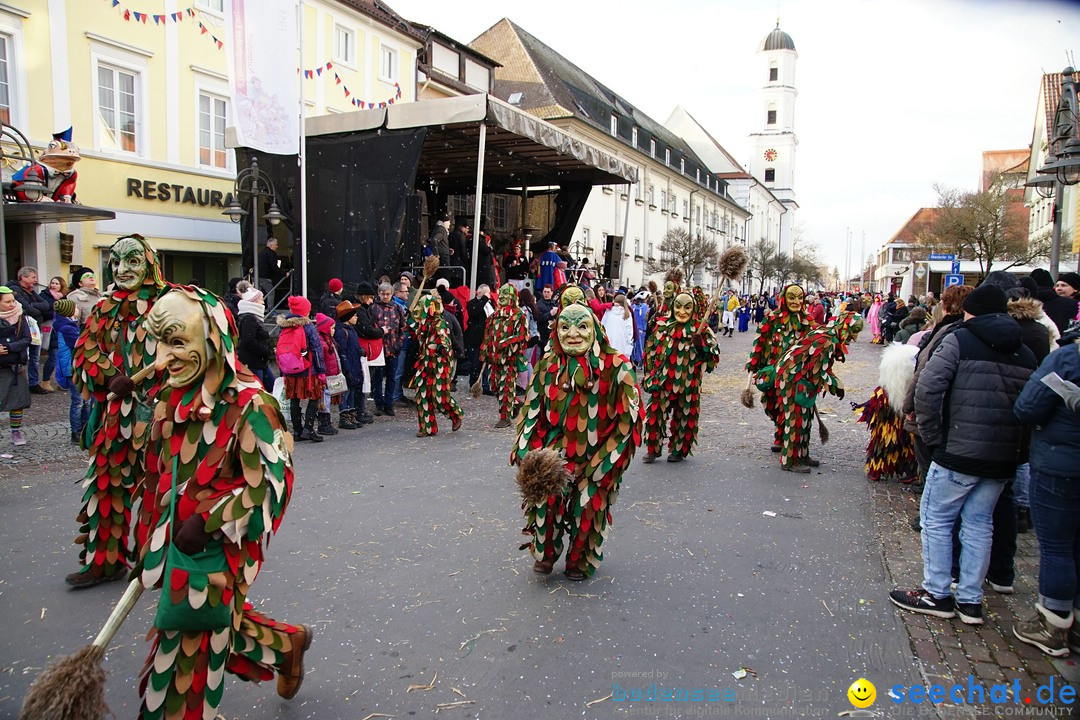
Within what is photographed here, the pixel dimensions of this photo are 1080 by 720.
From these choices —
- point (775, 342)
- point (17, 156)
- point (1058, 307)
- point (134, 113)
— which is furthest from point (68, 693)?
point (134, 113)

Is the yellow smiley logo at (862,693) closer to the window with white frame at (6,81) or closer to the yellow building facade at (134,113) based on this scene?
the yellow building facade at (134,113)

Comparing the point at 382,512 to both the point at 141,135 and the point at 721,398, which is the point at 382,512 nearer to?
the point at 721,398

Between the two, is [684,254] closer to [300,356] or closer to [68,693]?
[300,356]

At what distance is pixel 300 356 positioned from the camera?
842cm

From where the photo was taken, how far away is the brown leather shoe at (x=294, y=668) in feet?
10.2

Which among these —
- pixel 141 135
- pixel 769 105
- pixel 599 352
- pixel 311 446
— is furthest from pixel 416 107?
pixel 769 105

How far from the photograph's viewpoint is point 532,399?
4.61m

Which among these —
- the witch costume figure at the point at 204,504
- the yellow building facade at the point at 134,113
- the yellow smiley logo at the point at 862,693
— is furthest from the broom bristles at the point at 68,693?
the yellow building facade at the point at 134,113

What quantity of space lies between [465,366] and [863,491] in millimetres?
8677

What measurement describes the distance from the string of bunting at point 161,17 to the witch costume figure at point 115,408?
49.3 feet

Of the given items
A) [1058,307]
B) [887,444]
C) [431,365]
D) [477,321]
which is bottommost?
[887,444]

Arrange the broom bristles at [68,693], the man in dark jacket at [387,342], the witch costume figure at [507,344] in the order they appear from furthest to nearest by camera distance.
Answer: the man in dark jacket at [387,342] → the witch costume figure at [507,344] → the broom bristles at [68,693]

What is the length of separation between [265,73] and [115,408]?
8.55 meters

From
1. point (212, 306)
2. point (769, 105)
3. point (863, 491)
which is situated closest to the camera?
point (212, 306)
